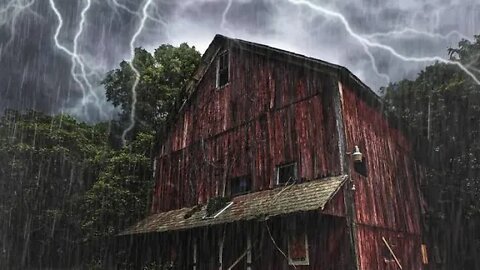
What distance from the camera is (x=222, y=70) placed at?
690 inches

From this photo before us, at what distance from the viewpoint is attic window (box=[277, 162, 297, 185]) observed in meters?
13.2

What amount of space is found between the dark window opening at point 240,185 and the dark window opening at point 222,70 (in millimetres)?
4285

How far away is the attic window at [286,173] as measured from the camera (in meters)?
13.2

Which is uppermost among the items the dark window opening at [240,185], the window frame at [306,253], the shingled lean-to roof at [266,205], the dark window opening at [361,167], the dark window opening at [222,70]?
the dark window opening at [222,70]

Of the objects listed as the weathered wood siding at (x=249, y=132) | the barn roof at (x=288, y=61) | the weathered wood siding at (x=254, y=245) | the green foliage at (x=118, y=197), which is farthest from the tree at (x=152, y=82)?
the weathered wood siding at (x=254, y=245)

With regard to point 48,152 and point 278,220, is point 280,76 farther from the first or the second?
point 48,152

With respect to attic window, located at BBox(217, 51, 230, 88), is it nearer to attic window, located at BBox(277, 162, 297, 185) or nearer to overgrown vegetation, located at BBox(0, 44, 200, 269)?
attic window, located at BBox(277, 162, 297, 185)

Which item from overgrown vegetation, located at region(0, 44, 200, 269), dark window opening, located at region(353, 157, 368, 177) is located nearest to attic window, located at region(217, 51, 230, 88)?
dark window opening, located at region(353, 157, 368, 177)

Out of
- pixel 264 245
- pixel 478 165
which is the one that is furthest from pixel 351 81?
pixel 478 165

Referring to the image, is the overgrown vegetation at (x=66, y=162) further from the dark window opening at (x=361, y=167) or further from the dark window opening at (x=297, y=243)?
the dark window opening at (x=361, y=167)

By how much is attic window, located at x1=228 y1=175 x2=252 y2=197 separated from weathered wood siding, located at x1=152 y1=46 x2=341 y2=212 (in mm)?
197

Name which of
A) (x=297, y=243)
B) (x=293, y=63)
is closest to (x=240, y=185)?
(x=297, y=243)

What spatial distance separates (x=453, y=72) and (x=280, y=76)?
13193mm

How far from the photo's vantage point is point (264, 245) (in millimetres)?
12617
